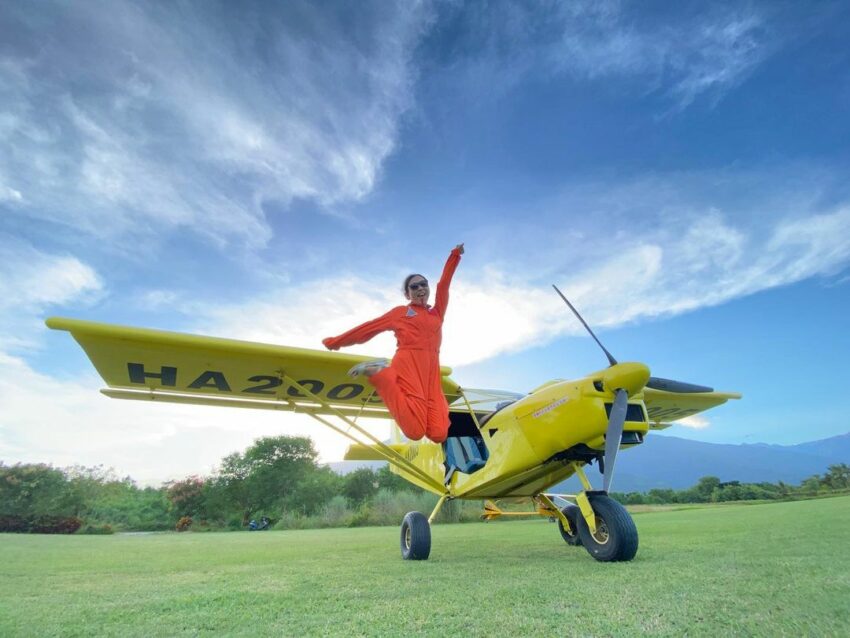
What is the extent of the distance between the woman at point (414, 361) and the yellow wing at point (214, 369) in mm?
1271

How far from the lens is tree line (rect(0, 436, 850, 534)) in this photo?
16625 mm

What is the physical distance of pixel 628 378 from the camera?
11.7 ft

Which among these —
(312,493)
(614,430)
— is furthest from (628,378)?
(312,493)

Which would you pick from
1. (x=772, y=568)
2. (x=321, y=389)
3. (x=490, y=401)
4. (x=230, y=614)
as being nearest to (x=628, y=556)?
(x=772, y=568)

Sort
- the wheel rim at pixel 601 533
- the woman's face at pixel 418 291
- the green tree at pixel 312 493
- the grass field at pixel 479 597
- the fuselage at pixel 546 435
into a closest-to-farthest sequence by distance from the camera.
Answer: the grass field at pixel 479 597
the wheel rim at pixel 601 533
the fuselage at pixel 546 435
the woman's face at pixel 418 291
the green tree at pixel 312 493

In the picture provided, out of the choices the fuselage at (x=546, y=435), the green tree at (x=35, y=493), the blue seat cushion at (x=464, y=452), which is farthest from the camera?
the green tree at (x=35, y=493)

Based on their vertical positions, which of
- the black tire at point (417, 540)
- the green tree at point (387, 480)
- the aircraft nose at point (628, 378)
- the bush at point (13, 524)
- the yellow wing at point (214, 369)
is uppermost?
the green tree at point (387, 480)

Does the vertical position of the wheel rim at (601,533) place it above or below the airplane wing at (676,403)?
below

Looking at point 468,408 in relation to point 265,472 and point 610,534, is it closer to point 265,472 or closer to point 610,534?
point 610,534

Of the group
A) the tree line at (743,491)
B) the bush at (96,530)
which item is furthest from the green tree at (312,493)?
the tree line at (743,491)

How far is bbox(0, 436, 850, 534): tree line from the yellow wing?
36.0 ft

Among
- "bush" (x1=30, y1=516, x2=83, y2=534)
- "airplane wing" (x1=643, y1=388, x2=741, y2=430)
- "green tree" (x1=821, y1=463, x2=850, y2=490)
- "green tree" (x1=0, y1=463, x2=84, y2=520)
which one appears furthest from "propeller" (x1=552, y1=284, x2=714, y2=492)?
"green tree" (x1=0, y1=463, x2=84, y2=520)

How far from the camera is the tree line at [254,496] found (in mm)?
16625

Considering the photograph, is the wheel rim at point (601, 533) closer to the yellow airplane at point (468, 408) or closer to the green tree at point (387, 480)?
the yellow airplane at point (468, 408)
